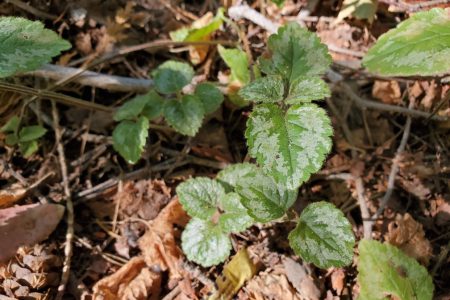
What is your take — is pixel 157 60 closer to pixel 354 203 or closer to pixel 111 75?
pixel 111 75

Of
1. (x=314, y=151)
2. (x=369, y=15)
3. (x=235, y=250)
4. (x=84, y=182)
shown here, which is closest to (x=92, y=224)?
(x=84, y=182)

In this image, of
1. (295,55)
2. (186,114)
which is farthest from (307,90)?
(186,114)

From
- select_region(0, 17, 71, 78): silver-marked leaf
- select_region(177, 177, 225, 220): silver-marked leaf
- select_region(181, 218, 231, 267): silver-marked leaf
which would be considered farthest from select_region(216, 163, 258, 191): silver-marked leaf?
select_region(0, 17, 71, 78): silver-marked leaf

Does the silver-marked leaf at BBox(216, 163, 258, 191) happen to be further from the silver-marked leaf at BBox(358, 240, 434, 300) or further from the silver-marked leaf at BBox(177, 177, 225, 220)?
the silver-marked leaf at BBox(358, 240, 434, 300)

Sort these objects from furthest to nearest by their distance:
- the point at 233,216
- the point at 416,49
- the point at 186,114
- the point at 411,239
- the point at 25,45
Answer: the point at 186,114, the point at 411,239, the point at 233,216, the point at 416,49, the point at 25,45

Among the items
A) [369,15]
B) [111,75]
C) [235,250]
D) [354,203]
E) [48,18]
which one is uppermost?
[369,15]

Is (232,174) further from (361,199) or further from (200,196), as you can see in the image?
(361,199)

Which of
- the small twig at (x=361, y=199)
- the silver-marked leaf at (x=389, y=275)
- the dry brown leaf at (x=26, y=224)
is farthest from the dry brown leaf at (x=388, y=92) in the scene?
the dry brown leaf at (x=26, y=224)

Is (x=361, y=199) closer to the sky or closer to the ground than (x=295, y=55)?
closer to the ground
